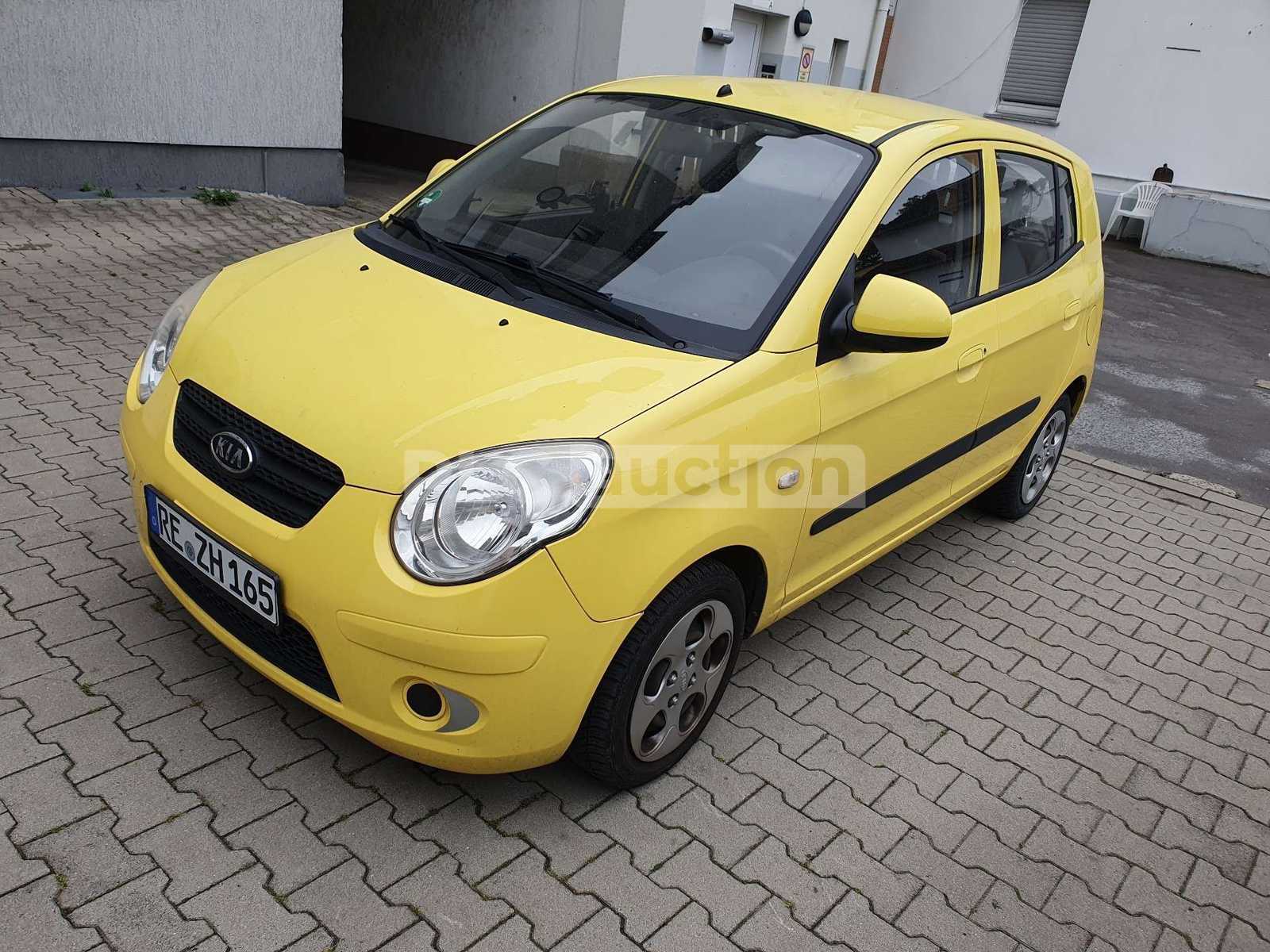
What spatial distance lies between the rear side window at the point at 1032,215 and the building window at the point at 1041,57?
13.8 metres

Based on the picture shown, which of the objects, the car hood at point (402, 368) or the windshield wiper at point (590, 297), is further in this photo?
the windshield wiper at point (590, 297)

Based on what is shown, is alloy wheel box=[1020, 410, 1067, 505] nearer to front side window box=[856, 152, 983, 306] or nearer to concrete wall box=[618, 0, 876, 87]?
front side window box=[856, 152, 983, 306]

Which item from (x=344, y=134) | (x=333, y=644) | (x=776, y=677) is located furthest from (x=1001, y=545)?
(x=344, y=134)

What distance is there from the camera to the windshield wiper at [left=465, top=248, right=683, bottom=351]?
279 centimetres

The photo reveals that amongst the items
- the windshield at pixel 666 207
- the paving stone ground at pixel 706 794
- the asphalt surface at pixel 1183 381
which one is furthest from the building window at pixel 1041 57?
the windshield at pixel 666 207

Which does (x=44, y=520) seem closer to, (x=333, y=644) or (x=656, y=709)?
(x=333, y=644)

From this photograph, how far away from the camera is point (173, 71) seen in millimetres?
8070

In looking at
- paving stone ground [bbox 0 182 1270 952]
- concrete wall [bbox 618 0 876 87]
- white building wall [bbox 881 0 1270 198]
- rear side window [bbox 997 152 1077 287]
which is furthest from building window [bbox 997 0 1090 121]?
paving stone ground [bbox 0 182 1270 952]

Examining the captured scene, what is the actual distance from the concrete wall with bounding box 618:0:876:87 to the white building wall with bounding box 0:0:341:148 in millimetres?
3351

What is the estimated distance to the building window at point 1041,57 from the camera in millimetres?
16250

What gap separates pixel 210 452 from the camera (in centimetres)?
259

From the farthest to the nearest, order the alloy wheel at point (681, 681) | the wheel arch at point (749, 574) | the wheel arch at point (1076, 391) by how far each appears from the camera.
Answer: the wheel arch at point (1076, 391) → the wheel arch at point (749, 574) → the alloy wheel at point (681, 681)

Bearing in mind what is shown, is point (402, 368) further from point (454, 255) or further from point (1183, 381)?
point (1183, 381)

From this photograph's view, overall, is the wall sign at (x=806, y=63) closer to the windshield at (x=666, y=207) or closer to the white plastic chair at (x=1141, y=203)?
the white plastic chair at (x=1141, y=203)
